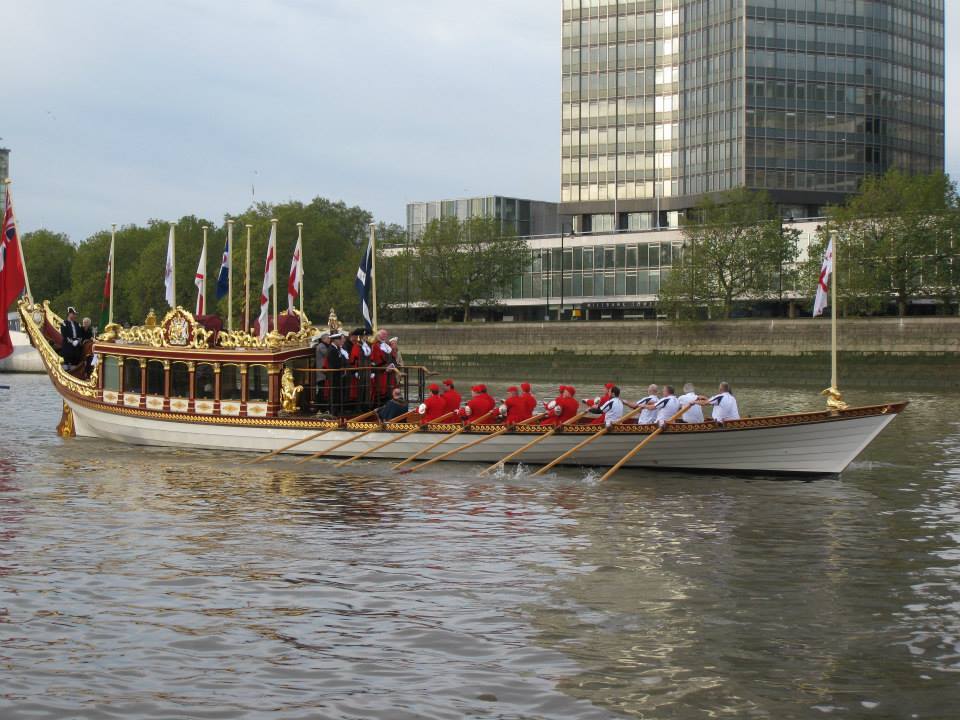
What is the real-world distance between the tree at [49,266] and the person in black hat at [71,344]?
11377 cm

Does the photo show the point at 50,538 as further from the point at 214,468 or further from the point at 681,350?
the point at 681,350

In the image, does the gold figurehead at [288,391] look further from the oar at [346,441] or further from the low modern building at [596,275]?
the low modern building at [596,275]

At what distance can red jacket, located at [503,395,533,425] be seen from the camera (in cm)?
2928

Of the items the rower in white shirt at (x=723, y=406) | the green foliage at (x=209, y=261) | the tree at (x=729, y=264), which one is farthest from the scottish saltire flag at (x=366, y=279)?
the green foliage at (x=209, y=261)

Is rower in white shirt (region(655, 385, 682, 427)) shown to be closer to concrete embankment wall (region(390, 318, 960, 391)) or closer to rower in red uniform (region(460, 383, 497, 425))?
rower in red uniform (region(460, 383, 497, 425))

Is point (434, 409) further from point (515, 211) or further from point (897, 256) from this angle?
point (515, 211)

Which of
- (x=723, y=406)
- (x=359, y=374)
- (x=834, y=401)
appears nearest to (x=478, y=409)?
(x=359, y=374)

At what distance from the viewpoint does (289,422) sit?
31438 millimetres

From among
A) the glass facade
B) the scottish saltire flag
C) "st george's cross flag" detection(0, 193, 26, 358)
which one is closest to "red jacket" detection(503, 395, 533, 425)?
the scottish saltire flag

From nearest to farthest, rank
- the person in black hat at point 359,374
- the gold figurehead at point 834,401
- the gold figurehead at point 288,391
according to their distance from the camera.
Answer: the gold figurehead at point 834,401
the gold figurehead at point 288,391
the person in black hat at point 359,374

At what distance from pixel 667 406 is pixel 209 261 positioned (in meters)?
99.6

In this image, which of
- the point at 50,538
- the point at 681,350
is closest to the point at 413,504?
the point at 50,538

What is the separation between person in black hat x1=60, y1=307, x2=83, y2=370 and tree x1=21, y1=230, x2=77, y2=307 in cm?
11377

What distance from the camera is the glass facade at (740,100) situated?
4794 inches
